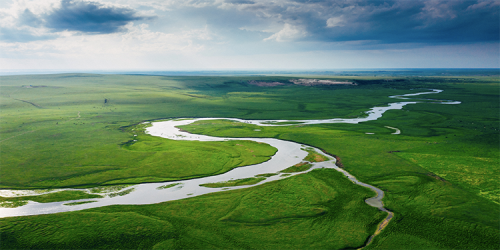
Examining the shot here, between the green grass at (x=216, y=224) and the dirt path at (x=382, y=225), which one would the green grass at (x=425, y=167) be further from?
the green grass at (x=216, y=224)

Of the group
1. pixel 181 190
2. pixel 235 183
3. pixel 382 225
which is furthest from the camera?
pixel 235 183

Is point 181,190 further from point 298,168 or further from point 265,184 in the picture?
point 298,168

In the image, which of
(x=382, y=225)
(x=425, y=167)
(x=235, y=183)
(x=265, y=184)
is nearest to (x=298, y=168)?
(x=265, y=184)

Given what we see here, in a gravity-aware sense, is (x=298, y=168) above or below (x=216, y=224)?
above

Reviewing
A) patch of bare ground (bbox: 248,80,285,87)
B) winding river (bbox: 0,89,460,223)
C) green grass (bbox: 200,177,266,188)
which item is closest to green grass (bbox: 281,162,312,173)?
winding river (bbox: 0,89,460,223)

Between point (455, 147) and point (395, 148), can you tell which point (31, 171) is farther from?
point (455, 147)

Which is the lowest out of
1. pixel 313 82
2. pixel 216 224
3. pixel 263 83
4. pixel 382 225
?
pixel 382 225

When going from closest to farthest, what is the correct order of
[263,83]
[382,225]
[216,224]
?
[382,225] < [216,224] < [263,83]

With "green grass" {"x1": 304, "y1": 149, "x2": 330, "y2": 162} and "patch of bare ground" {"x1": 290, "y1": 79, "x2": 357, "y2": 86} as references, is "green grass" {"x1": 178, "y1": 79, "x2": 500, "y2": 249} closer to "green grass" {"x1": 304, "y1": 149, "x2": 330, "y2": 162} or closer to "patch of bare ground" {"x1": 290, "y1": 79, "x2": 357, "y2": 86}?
Result: "green grass" {"x1": 304, "y1": 149, "x2": 330, "y2": 162}

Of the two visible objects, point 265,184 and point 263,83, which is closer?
point 265,184

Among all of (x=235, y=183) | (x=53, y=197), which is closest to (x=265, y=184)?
(x=235, y=183)
